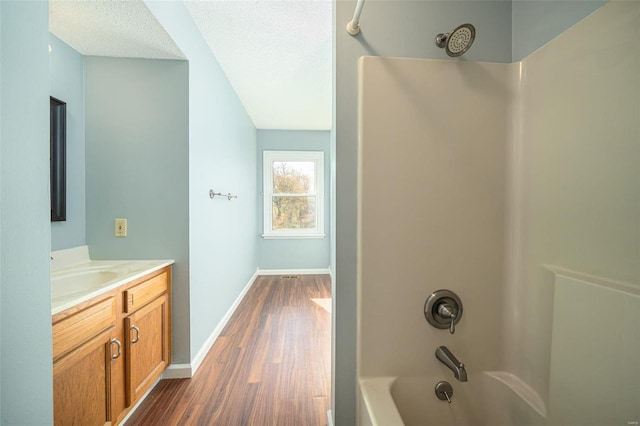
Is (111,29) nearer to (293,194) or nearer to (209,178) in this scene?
(209,178)

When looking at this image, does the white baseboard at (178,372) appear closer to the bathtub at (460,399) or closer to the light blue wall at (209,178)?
the light blue wall at (209,178)

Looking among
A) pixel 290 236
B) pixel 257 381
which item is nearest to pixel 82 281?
pixel 257 381

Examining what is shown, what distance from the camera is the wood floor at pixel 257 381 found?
1428 mm

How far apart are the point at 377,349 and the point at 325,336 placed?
4.81 ft

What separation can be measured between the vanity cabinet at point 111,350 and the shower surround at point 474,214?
3.95 ft

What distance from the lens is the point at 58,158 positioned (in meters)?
1.53

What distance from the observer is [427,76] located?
0.99m

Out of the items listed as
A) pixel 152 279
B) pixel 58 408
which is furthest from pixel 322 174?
pixel 58 408

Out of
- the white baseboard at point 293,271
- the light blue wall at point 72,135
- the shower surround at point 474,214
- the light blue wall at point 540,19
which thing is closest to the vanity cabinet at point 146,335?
the light blue wall at point 72,135

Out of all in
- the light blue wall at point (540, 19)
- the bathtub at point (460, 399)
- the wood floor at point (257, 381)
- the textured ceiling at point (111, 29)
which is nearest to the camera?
the light blue wall at point (540, 19)

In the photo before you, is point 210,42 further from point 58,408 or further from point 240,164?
point 58,408

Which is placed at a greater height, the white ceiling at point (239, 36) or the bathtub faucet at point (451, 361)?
the white ceiling at point (239, 36)

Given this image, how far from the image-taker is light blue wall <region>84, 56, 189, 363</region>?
1709 millimetres

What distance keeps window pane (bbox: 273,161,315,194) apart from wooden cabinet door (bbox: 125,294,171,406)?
2947 millimetres
